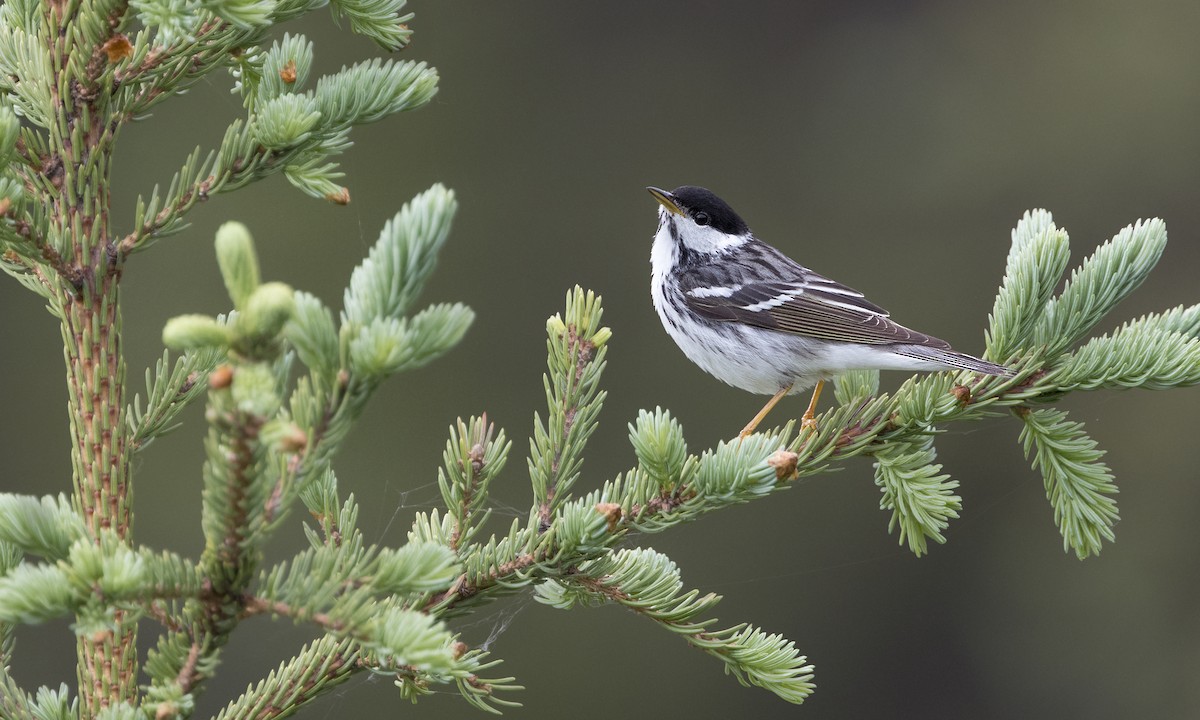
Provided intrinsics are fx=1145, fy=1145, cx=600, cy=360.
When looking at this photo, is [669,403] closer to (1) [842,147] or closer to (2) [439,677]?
(1) [842,147]

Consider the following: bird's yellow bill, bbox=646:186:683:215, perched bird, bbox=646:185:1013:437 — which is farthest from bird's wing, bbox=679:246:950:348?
bird's yellow bill, bbox=646:186:683:215

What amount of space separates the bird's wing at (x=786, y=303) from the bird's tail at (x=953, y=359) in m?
0.17

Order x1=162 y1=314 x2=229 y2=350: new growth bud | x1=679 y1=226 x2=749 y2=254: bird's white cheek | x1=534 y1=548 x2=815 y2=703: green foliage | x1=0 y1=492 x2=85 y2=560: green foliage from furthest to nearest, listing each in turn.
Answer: x1=679 y1=226 x2=749 y2=254: bird's white cheek, x1=534 y1=548 x2=815 y2=703: green foliage, x1=0 y1=492 x2=85 y2=560: green foliage, x1=162 y1=314 x2=229 y2=350: new growth bud

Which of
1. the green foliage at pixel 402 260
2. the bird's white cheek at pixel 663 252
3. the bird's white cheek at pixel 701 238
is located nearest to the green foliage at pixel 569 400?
the green foliage at pixel 402 260

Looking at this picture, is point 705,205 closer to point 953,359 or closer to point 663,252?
point 663,252

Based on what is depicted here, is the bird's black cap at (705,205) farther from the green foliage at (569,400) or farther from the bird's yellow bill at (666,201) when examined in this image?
the green foliage at (569,400)

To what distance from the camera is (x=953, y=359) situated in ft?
9.48

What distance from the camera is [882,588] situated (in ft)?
27.6

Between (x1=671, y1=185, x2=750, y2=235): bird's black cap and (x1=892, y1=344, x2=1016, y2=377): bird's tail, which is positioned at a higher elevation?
(x1=671, y1=185, x2=750, y2=235): bird's black cap

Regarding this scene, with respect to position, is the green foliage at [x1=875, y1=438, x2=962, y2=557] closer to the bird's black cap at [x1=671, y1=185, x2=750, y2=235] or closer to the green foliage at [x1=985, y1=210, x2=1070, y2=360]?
the green foliage at [x1=985, y1=210, x2=1070, y2=360]

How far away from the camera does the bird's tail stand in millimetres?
2424

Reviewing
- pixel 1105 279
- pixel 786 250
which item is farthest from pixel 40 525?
pixel 786 250

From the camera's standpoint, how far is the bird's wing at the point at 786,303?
3844 millimetres

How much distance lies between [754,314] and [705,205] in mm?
701
